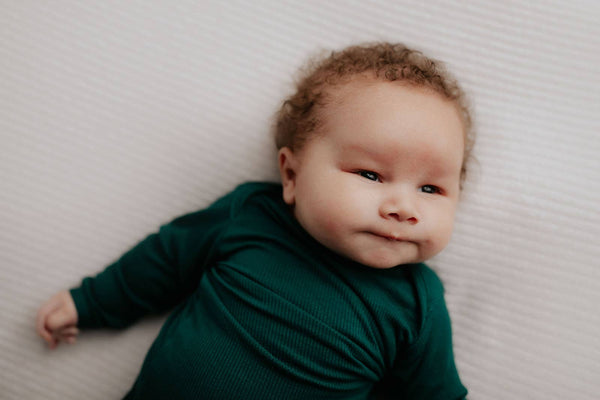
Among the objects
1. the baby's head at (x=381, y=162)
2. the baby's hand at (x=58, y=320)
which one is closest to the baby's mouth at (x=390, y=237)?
the baby's head at (x=381, y=162)

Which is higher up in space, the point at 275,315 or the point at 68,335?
the point at 275,315

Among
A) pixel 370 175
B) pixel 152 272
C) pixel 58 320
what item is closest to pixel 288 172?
pixel 370 175

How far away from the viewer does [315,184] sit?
0.67 m

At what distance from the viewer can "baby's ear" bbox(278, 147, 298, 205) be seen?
743 millimetres

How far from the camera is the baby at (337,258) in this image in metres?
0.65

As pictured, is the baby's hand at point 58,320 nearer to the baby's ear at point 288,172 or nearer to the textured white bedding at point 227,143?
the textured white bedding at point 227,143

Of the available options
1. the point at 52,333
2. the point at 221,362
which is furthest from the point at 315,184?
the point at 52,333

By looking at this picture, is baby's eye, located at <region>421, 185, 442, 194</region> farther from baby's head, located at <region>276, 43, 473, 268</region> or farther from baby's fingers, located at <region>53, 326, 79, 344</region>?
baby's fingers, located at <region>53, 326, 79, 344</region>

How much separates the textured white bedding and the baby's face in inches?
8.1

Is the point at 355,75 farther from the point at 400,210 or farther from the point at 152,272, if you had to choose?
the point at 152,272

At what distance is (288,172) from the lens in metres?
0.76

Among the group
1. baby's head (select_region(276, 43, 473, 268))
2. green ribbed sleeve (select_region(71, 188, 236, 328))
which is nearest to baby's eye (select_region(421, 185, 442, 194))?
baby's head (select_region(276, 43, 473, 268))

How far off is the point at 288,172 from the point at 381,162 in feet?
0.59

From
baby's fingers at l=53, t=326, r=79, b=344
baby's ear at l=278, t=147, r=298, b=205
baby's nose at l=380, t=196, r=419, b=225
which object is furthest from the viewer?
baby's fingers at l=53, t=326, r=79, b=344
